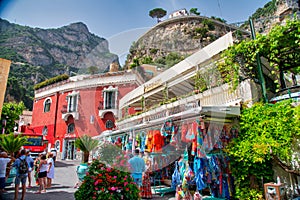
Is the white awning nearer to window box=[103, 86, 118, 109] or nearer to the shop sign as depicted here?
the shop sign

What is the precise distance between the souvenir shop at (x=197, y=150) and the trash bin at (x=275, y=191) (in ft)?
3.33

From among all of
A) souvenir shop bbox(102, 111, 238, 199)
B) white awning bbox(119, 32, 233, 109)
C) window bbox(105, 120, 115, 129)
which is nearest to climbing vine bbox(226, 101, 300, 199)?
souvenir shop bbox(102, 111, 238, 199)

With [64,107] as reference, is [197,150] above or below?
below

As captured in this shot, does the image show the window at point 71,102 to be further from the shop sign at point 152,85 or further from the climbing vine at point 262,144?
the climbing vine at point 262,144

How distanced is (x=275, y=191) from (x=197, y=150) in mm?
1777

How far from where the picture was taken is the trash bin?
4.20 m

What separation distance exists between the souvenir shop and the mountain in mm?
2726

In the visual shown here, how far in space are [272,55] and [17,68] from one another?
63.7 meters

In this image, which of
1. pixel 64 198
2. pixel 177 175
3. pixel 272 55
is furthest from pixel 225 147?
pixel 64 198

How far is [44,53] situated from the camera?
212ft

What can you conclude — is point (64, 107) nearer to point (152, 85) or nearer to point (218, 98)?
point (152, 85)

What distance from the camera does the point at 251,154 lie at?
4.82 m

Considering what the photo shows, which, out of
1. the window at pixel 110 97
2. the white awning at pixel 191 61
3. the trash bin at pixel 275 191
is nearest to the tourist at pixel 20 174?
the trash bin at pixel 275 191

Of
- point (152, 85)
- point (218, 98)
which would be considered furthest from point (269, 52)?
point (152, 85)
